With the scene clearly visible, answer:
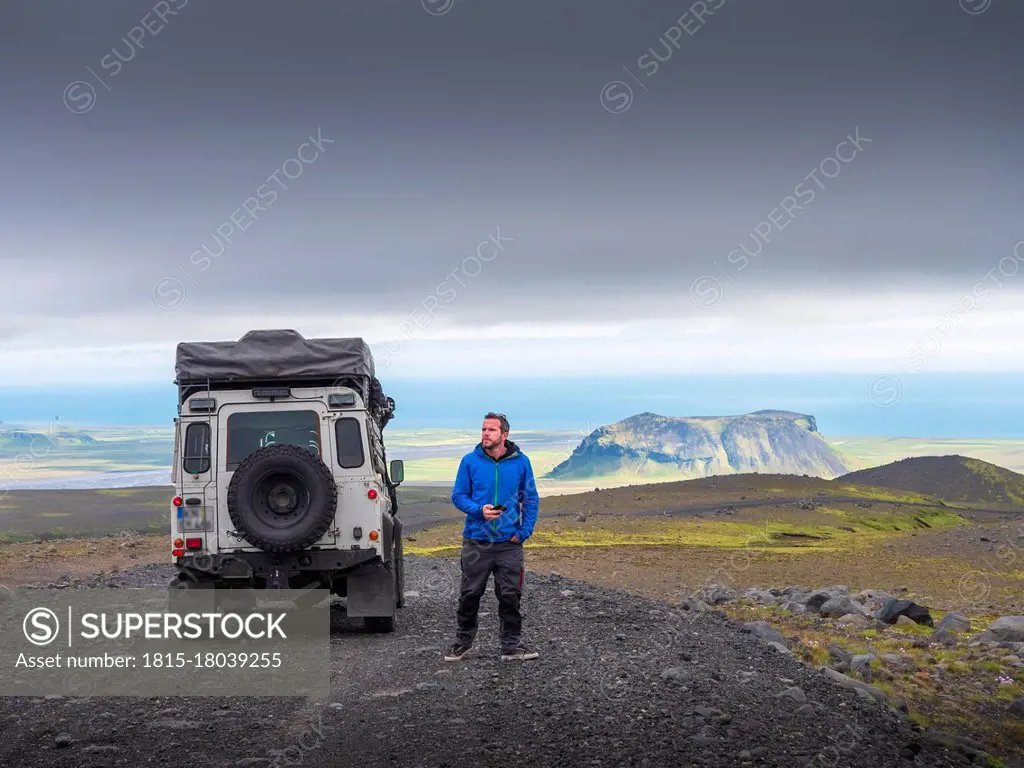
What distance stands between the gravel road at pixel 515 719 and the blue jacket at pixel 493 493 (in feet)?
4.65

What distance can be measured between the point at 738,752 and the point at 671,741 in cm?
53

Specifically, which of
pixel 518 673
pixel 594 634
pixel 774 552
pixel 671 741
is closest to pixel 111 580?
pixel 594 634

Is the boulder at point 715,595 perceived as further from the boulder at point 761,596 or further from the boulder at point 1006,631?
the boulder at point 1006,631

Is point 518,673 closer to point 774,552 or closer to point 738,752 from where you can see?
point 738,752

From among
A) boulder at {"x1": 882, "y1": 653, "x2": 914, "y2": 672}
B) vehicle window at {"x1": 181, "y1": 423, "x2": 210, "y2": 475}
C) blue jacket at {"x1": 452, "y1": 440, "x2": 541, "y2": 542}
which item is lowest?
boulder at {"x1": 882, "y1": 653, "x2": 914, "y2": 672}

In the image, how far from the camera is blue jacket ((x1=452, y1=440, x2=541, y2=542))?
1239 centimetres

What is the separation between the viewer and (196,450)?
47.6 ft

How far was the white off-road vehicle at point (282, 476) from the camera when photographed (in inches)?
562

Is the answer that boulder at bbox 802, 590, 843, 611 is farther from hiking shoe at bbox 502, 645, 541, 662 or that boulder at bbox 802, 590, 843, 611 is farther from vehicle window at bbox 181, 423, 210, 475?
vehicle window at bbox 181, 423, 210, 475

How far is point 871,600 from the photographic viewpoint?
21.7 meters

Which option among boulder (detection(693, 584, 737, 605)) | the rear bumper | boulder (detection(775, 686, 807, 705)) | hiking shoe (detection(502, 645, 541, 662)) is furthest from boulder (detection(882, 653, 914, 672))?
the rear bumper

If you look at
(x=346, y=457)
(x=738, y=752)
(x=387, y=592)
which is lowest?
(x=738, y=752)

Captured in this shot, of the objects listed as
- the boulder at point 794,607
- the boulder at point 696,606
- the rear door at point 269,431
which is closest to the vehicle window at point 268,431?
the rear door at point 269,431

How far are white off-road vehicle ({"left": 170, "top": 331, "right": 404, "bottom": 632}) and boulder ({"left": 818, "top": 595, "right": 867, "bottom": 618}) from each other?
8.62 m
